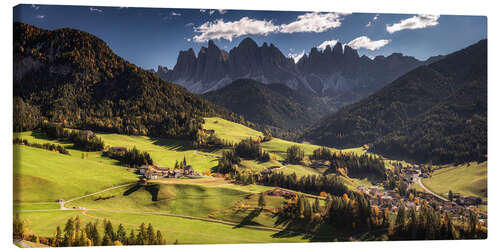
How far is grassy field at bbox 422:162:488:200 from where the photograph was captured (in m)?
16.7

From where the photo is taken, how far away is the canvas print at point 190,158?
45.8 feet

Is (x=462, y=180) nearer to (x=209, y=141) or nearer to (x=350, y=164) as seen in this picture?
(x=350, y=164)

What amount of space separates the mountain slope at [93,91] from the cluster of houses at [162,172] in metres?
7.11

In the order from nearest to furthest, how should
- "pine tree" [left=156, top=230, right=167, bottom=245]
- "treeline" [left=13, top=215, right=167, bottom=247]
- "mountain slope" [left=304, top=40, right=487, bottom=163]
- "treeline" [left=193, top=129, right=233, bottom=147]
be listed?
"treeline" [left=13, top=215, right=167, bottom=247], "pine tree" [left=156, top=230, right=167, bottom=245], "mountain slope" [left=304, top=40, right=487, bottom=163], "treeline" [left=193, top=129, right=233, bottom=147]

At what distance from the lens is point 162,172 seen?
19406mm

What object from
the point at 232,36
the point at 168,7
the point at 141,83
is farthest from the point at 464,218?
the point at 141,83

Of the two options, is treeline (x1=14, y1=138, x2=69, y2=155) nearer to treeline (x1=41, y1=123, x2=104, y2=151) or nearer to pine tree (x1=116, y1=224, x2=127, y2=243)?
treeline (x1=41, y1=123, x2=104, y2=151)

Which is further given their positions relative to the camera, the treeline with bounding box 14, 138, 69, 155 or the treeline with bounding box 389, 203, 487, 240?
the treeline with bounding box 14, 138, 69, 155

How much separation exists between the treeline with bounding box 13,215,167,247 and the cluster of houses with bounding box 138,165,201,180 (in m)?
5.24

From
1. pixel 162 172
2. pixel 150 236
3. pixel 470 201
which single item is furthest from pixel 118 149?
pixel 470 201

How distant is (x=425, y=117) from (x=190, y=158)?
4509cm

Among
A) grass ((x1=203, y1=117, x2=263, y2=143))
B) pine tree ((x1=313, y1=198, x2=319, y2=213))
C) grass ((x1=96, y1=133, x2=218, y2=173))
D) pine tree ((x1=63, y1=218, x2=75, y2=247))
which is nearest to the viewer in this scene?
pine tree ((x1=63, y1=218, x2=75, y2=247))

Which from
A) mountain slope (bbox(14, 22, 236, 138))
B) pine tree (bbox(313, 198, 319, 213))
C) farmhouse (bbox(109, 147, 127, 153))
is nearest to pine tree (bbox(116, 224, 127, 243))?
mountain slope (bbox(14, 22, 236, 138))

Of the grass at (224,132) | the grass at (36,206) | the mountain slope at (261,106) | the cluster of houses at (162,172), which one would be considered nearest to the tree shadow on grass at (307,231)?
the cluster of houses at (162,172)
